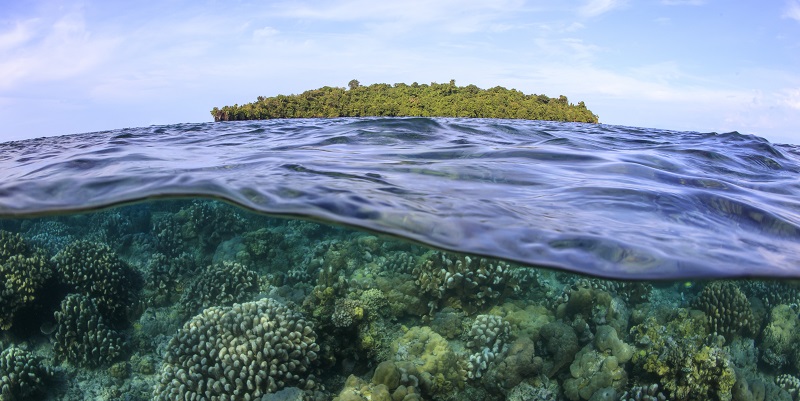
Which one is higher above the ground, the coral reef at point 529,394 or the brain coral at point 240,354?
the brain coral at point 240,354

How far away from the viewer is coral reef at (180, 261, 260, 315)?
241 inches

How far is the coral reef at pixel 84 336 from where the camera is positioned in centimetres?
617

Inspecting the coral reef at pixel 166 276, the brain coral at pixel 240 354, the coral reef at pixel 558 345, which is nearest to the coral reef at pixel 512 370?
the coral reef at pixel 558 345

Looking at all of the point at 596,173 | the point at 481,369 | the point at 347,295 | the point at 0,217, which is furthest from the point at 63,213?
the point at 596,173

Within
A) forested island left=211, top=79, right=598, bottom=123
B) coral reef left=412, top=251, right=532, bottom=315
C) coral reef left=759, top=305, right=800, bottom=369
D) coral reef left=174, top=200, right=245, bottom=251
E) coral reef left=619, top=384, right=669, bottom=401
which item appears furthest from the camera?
forested island left=211, top=79, right=598, bottom=123

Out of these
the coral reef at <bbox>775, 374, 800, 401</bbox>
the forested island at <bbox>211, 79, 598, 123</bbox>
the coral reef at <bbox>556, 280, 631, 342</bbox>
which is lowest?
the coral reef at <bbox>775, 374, 800, 401</bbox>

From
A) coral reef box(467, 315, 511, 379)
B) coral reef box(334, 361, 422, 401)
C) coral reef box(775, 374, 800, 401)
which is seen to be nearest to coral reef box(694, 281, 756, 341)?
coral reef box(775, 374, 800, 401)

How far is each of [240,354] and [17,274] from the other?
3976 mm

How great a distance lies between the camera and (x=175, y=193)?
6824 mm

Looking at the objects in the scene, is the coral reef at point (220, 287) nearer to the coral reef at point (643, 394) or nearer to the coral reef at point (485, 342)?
the coral reef at point (485, 342)

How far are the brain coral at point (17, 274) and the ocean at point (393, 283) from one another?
27mm

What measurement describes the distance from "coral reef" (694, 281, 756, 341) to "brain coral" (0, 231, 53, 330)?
8225 mm

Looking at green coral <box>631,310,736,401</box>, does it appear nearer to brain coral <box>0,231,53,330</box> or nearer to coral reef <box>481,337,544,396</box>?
coral reef <box>481,337,544,396</box>

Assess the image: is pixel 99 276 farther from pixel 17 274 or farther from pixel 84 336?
pixel 17 274
